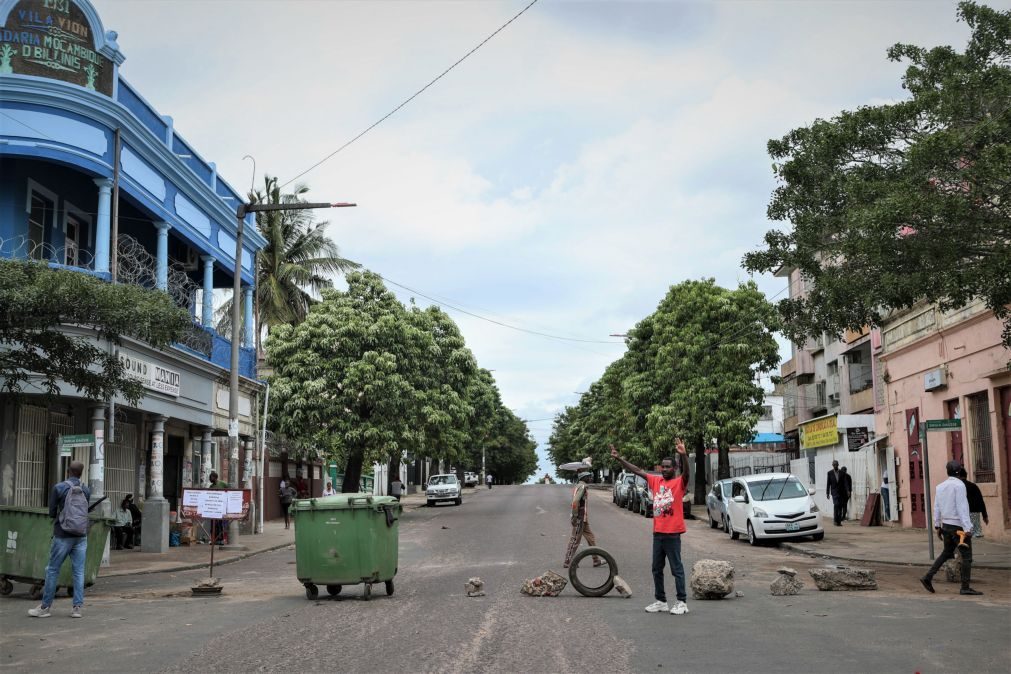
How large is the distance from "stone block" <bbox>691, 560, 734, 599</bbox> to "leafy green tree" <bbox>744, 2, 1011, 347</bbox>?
4959 mm

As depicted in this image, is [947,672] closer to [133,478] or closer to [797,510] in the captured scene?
[797,510]

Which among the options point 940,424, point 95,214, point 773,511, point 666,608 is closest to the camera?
point 666,608

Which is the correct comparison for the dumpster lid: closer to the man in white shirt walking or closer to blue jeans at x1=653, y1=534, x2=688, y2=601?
blue jeans at x1=653, y1=534, x2=688, y2=601

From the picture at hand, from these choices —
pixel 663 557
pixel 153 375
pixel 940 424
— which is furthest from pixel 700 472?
pixel 663 557

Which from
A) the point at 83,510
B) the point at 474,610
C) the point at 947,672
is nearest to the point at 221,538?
the point at 83,510

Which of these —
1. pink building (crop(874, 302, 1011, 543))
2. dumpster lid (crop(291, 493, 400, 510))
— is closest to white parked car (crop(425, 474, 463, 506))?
pink building (crop(874, 302, 1011, 543))

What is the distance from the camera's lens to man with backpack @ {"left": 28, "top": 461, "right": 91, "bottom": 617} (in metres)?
11.8

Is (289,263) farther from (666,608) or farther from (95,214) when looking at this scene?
(666,608)

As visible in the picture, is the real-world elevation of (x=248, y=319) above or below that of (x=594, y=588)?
above

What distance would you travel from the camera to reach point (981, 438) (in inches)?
907

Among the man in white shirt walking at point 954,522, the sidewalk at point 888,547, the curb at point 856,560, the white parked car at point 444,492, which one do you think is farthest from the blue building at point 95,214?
the white parked car at point 444,492

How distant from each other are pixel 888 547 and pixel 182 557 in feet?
48.2

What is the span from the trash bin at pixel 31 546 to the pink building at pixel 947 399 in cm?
1290

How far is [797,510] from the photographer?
22672mm
